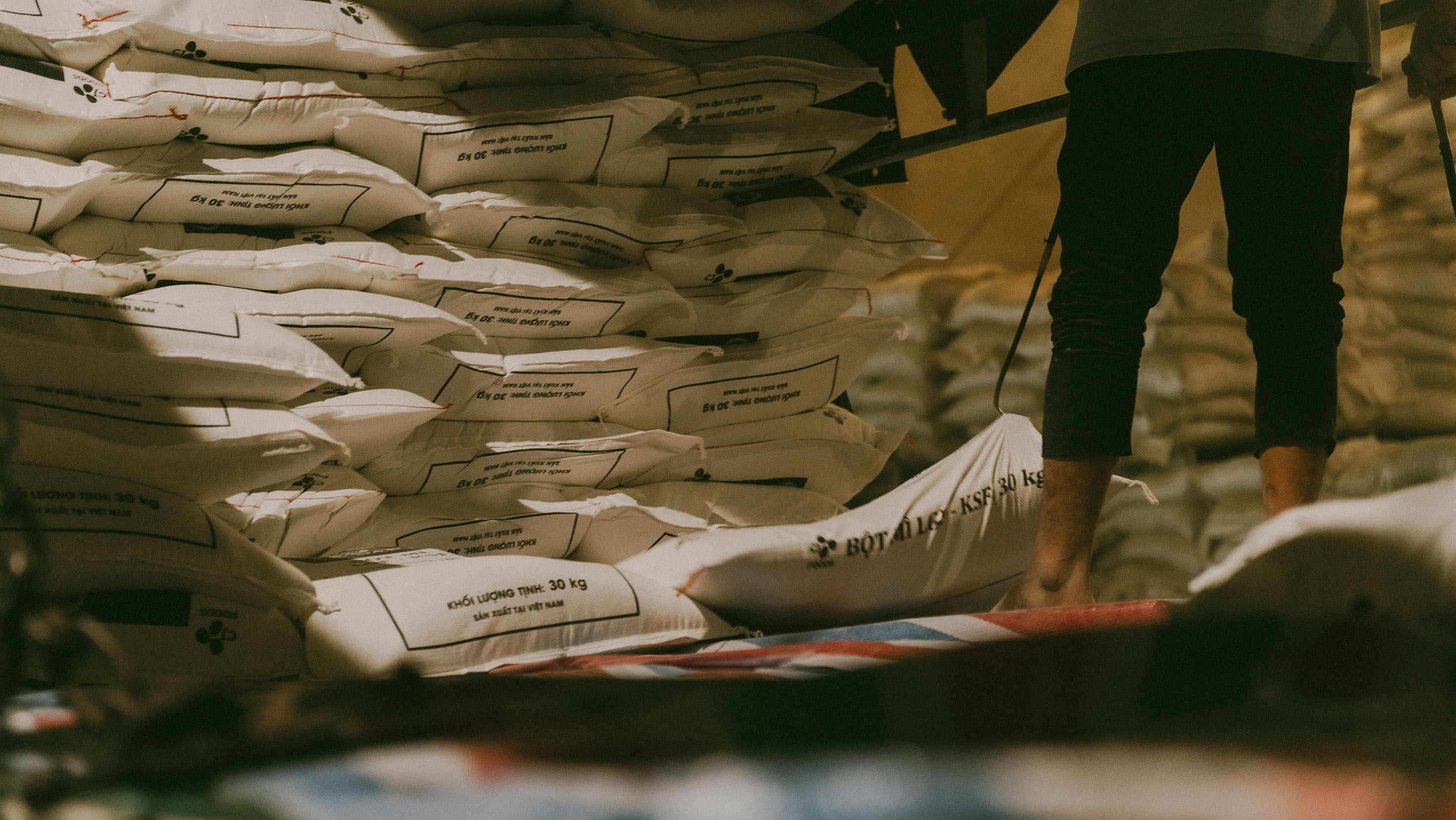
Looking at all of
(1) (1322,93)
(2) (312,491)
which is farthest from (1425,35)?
(2) (312,491)

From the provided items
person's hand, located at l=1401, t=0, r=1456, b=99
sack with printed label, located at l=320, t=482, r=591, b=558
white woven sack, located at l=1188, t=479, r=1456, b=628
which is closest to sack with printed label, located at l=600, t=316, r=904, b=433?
sack with printed label, located at l=320, t=482, r=591, b=558

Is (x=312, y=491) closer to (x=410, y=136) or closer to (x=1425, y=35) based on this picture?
(x=410, y=136)

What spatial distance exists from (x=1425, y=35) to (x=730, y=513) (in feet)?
3.26

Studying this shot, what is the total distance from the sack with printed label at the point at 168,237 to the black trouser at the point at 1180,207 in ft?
2.99

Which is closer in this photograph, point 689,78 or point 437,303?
point 437,303

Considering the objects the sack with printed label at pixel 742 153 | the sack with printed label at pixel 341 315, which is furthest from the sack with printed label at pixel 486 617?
the sack with printed label at pixel 742 153

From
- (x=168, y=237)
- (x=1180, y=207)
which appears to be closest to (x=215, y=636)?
(x=168, y=237)

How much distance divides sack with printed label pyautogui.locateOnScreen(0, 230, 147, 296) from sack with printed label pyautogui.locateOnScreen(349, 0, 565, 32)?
0.49 meters

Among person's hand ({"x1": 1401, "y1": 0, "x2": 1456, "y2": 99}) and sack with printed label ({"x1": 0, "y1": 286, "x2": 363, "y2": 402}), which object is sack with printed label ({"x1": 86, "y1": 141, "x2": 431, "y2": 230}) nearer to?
sack with printed label ({"x1": 0, "y1": 286, "x2": 363, "y2": 402})

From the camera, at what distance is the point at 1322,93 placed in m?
0.56

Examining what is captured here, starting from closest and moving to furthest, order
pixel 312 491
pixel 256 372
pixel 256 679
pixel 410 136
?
pixel 256 679
pixel 256 372
pixel 312 491
pixel 410 136

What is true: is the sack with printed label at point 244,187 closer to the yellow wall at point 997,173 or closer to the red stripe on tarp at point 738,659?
the red stripe on tarp at point 738,659

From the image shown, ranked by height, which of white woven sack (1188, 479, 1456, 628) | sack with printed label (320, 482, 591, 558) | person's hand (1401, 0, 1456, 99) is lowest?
sack with printed label (320, 482, 591, 558)

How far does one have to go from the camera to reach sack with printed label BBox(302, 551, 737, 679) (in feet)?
2.54
